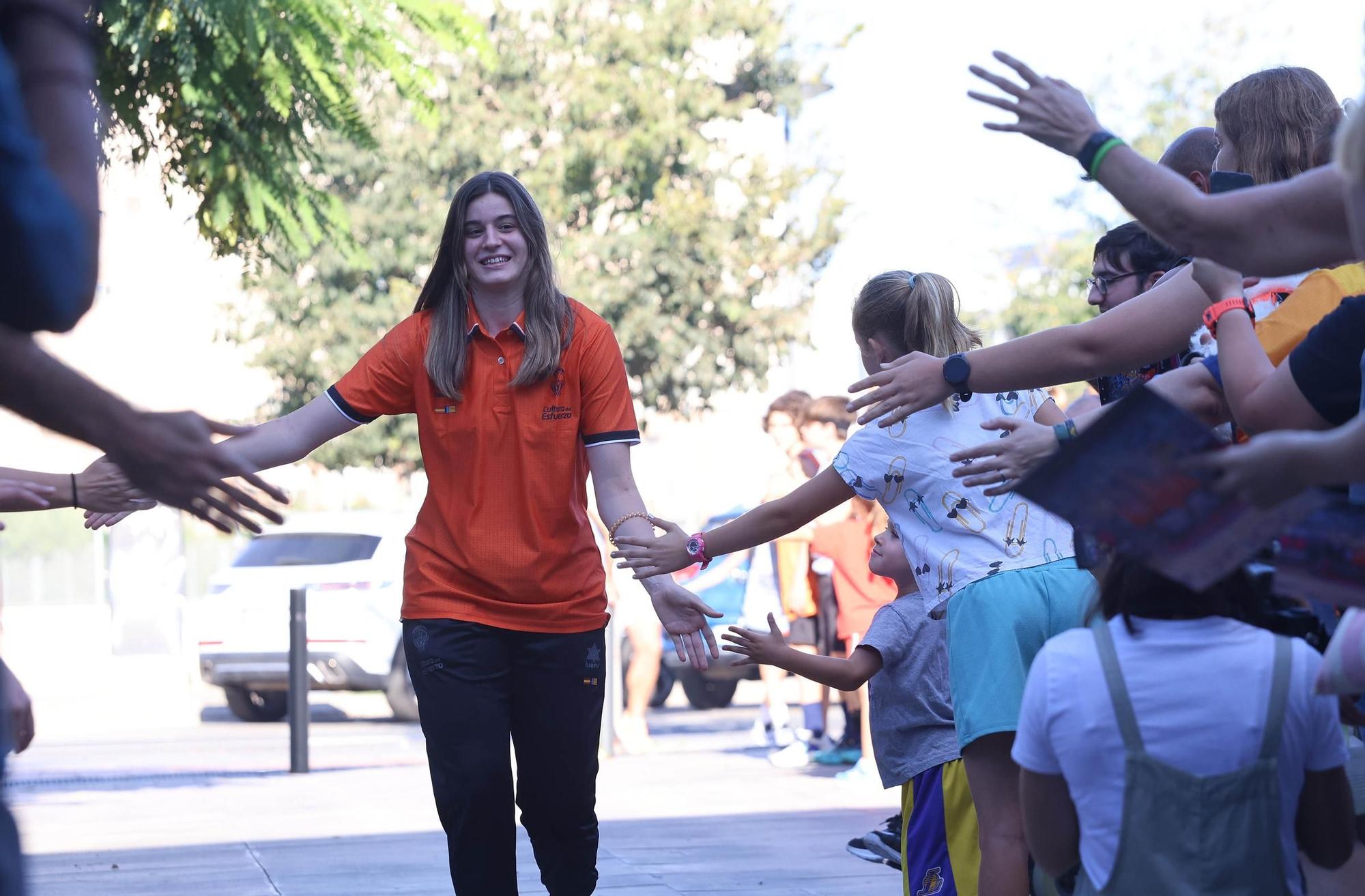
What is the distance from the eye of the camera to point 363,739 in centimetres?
1358

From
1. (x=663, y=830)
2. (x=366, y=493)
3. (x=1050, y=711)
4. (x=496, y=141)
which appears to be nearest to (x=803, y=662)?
(x=1050, y=711)

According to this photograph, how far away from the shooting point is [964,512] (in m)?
4.27

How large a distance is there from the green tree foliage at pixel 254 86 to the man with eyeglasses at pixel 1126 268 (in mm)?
3776

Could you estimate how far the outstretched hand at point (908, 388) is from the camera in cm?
383

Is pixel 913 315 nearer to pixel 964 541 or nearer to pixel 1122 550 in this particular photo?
pixel 964 541

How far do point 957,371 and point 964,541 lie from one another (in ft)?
2.05

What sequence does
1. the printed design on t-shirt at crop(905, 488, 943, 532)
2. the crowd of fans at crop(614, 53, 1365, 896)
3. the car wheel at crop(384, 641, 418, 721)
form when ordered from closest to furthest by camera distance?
the crowd of fans at crop(614, 53, 1365, 896) < the printed design on t-shirt at crop(905, 488, 943, 532) < the car wheel at crop(384, 641, 418, 721)

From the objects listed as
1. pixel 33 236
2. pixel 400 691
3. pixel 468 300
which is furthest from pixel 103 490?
pixel 400 691

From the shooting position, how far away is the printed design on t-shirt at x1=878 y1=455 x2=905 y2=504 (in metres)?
4.32

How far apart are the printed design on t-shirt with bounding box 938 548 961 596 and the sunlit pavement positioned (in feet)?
7.81

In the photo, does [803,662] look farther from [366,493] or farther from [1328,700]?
[366,493]

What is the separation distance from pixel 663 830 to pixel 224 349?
36.3 m

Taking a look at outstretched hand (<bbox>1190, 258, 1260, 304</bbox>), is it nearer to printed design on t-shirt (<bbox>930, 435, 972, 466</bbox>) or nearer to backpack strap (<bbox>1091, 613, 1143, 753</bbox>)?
backpack strap (<bbox>1091, 613, 1143, 753</bbox>)

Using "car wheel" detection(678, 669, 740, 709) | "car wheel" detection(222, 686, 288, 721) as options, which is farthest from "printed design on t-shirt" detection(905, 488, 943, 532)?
"car wheel" detection(222, 686, 288, 721)
